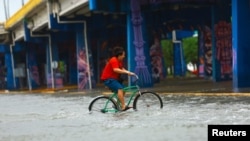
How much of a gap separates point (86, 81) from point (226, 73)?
36.0ft

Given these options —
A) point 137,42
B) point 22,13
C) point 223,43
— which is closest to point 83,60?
point 137,42

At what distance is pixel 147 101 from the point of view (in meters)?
14.4

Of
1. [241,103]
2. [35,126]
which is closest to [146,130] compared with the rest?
[35,126]

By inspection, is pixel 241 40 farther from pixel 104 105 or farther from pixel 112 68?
pixel 112 68

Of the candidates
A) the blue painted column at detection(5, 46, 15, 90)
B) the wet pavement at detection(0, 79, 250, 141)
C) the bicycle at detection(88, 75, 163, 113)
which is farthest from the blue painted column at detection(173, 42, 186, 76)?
the bicycle at detection(88, 75, 163, 113)

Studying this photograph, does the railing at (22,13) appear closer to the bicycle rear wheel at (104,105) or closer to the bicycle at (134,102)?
the bicycle rear wheel at (104,105)

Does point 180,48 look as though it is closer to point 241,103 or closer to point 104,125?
point 241,103

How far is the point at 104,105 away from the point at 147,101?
1.17 meters

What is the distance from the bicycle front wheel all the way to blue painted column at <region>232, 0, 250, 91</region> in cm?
878

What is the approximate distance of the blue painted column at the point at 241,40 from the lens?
2269cm

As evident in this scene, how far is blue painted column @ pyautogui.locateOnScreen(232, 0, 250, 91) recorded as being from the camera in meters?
22.7

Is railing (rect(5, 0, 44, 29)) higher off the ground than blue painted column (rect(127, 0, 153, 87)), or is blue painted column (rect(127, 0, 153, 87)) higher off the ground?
railing (rect(5, 0, 44, 29))

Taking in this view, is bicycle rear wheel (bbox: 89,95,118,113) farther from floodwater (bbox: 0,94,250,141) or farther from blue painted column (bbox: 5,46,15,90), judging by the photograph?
blue painted column (bbox: 5,46,15,90)

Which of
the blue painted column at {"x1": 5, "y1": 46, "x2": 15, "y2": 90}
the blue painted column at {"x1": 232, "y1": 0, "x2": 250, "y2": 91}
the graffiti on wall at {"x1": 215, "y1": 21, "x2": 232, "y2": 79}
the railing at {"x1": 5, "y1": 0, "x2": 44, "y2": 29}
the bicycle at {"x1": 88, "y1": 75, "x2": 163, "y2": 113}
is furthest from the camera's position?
the blue painted column at {"x1": 5, "y1": 46, "x2": 15, "y2": 90}
